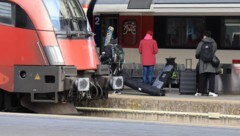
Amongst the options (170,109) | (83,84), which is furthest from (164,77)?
(83,84)

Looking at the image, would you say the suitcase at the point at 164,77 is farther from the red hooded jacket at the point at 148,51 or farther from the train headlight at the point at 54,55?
the train headlight at the point at 54,55

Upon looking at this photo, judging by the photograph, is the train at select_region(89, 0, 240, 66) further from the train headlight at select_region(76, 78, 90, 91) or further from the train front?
the train headlight at select_region(76, 78, 90, 91)

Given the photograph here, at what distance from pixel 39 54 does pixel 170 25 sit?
760cm

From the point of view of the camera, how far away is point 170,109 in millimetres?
12617

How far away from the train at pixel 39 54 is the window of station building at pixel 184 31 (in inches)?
259

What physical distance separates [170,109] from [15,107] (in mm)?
3489

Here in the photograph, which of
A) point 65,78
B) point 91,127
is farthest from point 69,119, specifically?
point 65,78

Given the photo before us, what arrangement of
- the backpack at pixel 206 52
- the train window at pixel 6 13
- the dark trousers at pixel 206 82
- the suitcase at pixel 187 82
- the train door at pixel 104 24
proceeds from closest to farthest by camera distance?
the train window at pixel 6 13 < the backpack at pixel 206 52 < the dark trousers at pixel 206 82 < the suitcase at pixel 187 82 < the train door at pixel 104 24

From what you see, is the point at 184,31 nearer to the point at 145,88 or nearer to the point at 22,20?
the point at 145,88

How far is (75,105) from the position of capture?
13172 millimetres

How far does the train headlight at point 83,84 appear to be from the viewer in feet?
37.4

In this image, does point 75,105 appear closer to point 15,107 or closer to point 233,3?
point 15,107

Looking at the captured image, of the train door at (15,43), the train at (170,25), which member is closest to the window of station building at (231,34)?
the train at (170,25)

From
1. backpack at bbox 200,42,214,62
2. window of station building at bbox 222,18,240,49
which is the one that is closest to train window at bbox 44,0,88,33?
backpack at bbox 200,42,214,62
